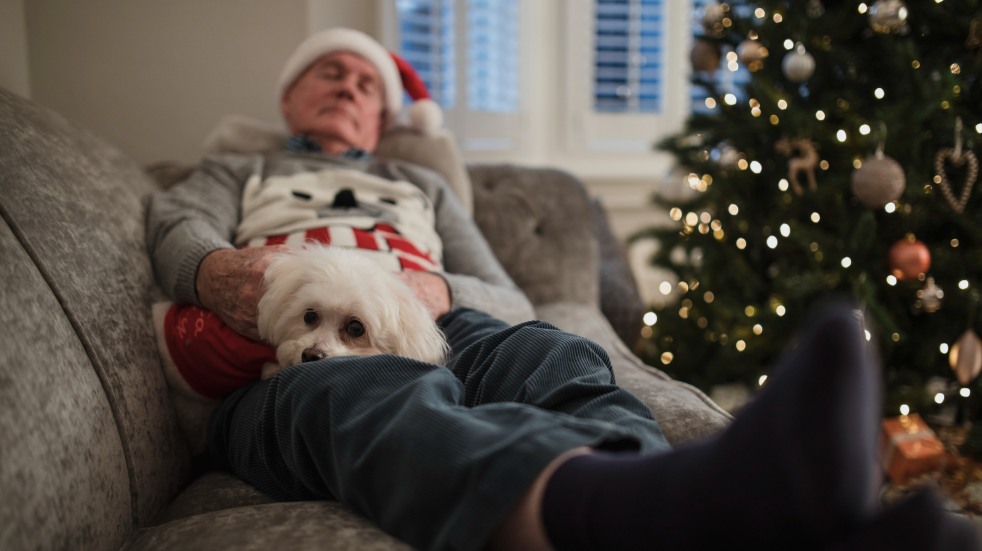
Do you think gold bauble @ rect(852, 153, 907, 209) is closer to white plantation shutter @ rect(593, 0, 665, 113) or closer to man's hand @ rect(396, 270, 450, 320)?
man's hand @ rect(396, 270, 450, 320)

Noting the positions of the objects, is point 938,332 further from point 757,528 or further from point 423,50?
point 423,50

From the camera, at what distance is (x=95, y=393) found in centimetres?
98

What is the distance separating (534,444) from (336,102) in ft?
4.67

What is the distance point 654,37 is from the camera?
3.56m

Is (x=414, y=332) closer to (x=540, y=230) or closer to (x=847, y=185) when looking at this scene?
(x=540, y=230)

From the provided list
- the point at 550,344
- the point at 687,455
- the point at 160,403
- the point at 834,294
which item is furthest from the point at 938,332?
the point at 160,403

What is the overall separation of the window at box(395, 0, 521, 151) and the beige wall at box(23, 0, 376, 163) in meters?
0.68

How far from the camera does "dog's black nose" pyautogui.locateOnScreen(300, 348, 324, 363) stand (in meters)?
1.05

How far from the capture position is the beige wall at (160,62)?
85.3 inches

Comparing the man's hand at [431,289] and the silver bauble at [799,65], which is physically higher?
the silver bauble at [799,65]

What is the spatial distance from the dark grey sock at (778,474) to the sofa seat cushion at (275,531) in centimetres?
26

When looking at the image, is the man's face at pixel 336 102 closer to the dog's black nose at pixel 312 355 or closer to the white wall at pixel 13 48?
the white wall at pixel 13 48

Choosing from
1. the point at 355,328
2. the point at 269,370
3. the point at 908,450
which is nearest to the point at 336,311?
the point at 355,328

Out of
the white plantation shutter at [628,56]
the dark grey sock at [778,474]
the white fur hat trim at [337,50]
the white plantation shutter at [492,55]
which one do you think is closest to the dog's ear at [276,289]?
the dark grey sock at [778,474]
